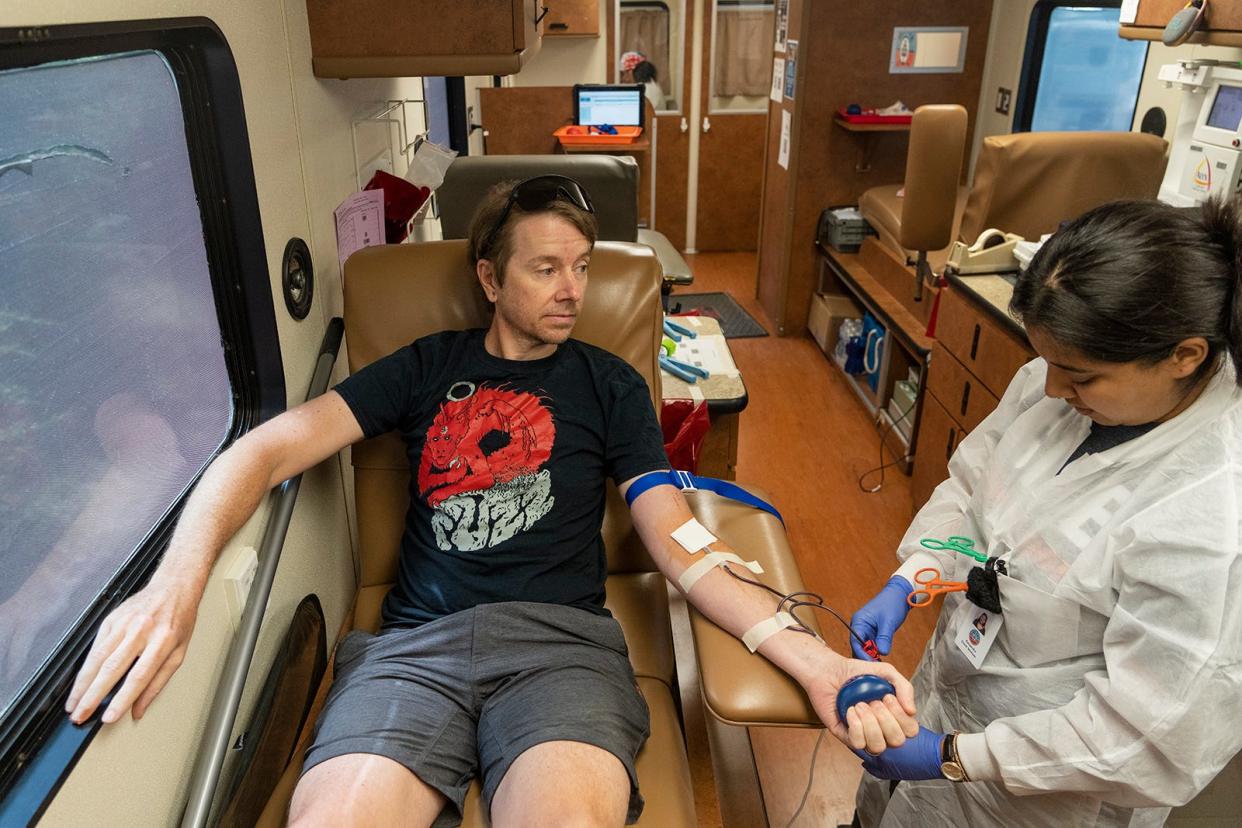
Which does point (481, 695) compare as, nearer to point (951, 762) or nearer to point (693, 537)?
point (693, 537)

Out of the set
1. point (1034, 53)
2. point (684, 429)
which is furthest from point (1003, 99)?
point (684, 429)

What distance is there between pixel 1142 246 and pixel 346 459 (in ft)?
5.16

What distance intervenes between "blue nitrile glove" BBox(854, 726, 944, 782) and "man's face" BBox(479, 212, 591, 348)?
874 millimetres

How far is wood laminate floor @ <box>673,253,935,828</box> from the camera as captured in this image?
1.88m

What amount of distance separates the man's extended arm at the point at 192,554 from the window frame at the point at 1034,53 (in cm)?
376

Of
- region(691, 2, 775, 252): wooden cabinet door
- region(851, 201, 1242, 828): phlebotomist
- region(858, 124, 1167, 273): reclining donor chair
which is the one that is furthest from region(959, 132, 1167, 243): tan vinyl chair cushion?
region(691, 2, 775, 252): wooden cabinet door

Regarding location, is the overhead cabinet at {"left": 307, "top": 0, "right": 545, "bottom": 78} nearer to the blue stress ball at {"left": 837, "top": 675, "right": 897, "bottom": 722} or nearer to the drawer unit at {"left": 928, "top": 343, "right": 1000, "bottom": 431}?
the blue stress ball at {"left": 837, "top": 675, "right": 897, "bottom": 722}

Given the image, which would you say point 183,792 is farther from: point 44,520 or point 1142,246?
point 1142,246

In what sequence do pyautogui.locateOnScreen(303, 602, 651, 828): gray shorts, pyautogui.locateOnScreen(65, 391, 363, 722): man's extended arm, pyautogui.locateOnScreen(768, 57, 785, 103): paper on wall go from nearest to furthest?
pyautogui.locateOnScreen(65, 391, 363, 722): man's extended arm → pyautogui.locateOnScreen(303, 602, 651, 828): gray shorts → pyautogui.locateOnScreen(768, 57, 785, 103): paper on wall

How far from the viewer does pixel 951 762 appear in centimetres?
117

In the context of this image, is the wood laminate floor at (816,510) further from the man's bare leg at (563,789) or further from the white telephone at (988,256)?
the white telephone at (988,256)

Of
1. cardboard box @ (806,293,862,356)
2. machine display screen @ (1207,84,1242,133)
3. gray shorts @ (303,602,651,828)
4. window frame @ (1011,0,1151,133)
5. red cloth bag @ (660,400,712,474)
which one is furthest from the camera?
cardboard box @ (806,293,862,356)

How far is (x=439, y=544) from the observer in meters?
1.50

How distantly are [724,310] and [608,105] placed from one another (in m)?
1.38
